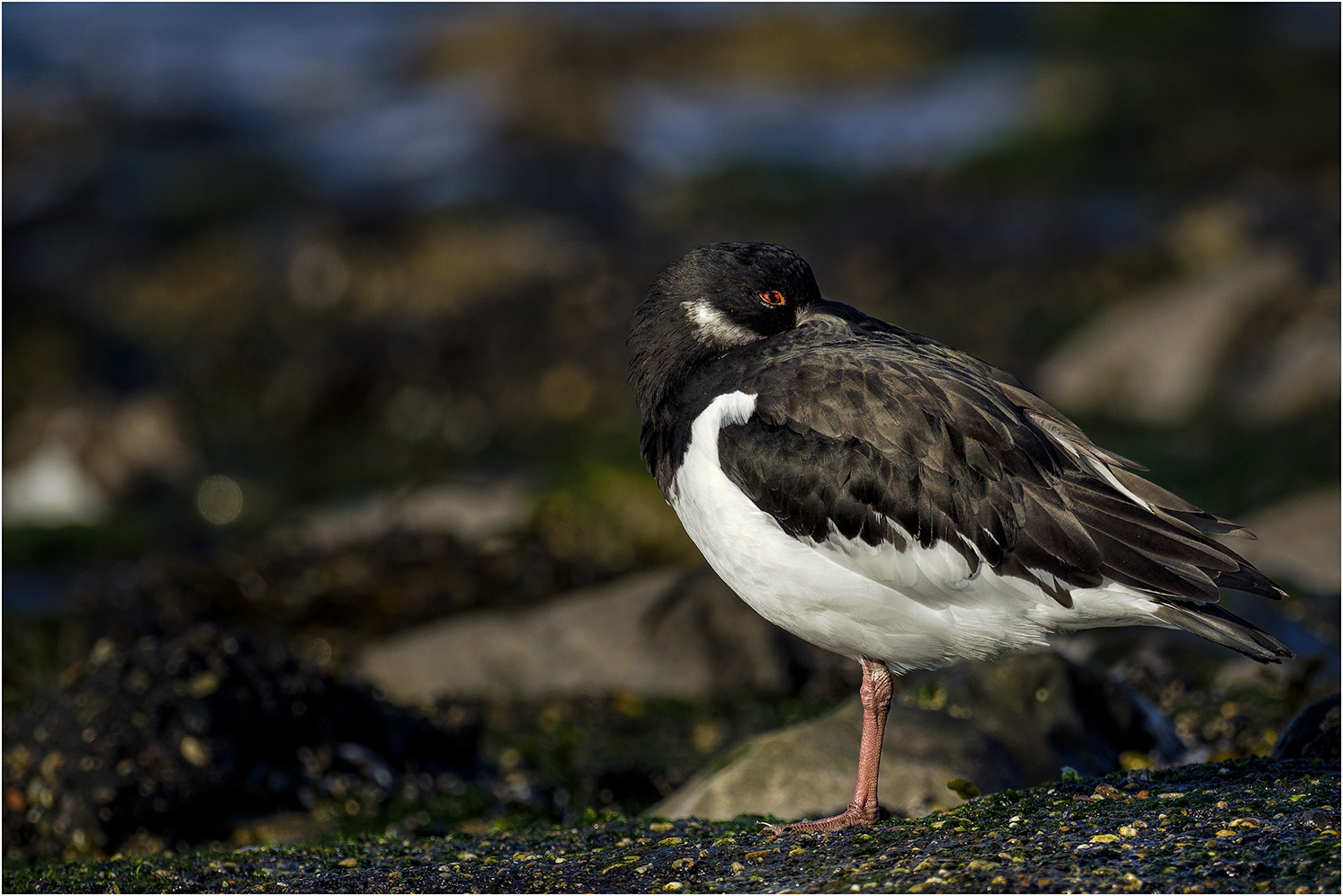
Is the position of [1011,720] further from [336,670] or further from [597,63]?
[597,63]

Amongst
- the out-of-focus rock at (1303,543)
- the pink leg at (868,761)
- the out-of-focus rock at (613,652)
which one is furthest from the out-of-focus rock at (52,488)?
the out-of-focus rock at (1303,543)

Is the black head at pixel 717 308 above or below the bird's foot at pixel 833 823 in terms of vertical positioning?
above

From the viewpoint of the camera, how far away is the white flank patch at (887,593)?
15.6 feet

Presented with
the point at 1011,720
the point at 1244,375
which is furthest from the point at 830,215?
the point at 1011,720

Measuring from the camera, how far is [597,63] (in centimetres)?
3425

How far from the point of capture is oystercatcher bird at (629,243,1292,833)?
15.4 ft

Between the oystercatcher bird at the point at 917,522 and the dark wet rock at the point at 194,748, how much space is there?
8.92 ft

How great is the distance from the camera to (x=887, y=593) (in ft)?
15.7

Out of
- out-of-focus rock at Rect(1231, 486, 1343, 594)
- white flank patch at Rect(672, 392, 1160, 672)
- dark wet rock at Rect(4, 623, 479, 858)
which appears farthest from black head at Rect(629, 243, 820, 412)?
out-of-focus rock at Rect(1231, 486, 1343, 594)

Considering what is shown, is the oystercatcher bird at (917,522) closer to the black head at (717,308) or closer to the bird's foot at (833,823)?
the bird's foot at (833,823)

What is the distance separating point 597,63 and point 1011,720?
3057 centimetres

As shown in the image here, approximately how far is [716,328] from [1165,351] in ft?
27.5

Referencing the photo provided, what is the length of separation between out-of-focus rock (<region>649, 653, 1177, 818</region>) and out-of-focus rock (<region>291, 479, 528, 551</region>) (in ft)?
17.0

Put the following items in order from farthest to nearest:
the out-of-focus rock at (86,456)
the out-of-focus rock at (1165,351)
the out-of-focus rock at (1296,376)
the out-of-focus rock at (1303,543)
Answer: the out-of-focus rock at (86,456), the out-of-focus rock at (1165,351), the out-of-focus rock at (1296,376), the out-of-focus rock at (1303,543)
